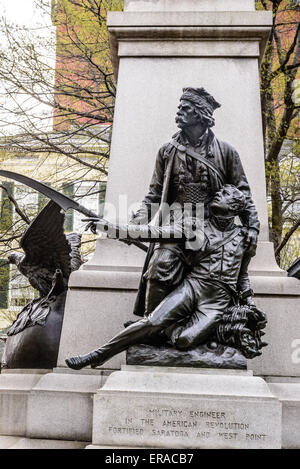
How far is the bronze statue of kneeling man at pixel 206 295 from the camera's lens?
5426mm

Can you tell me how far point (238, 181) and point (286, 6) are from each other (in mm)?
9235

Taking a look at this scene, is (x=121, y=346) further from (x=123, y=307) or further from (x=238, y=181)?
(x=238, y=181)

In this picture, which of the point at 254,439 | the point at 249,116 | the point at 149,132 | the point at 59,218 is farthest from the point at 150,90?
the point at 254,439

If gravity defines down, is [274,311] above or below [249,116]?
below

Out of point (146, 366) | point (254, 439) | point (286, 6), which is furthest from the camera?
point (286, 6)

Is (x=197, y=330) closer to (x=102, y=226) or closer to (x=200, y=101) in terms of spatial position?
(x=102, y=226)

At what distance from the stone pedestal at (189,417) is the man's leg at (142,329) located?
1.07ft

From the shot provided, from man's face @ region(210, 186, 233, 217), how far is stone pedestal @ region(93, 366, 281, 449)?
154cm

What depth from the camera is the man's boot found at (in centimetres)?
538

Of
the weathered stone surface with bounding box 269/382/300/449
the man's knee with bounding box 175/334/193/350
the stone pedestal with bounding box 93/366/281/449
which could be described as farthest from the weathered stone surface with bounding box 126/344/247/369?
the weathered stone surface with bounding box 269/382/300/449

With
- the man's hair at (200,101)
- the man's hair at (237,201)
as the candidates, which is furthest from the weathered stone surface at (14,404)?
the man's hair at (200,101)

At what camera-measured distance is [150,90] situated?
25.6ft

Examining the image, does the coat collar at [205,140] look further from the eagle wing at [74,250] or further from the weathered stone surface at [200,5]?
the weathered stone surface at [200,5]

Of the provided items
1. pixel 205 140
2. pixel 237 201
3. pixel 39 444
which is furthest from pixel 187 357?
pixel 205 140
